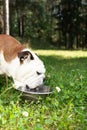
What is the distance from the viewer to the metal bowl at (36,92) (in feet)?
16.4

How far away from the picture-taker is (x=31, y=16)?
83.6ft

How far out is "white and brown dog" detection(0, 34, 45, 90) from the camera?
16.5ft

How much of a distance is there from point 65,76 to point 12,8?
1541 cm

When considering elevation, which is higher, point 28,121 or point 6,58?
point 6,58

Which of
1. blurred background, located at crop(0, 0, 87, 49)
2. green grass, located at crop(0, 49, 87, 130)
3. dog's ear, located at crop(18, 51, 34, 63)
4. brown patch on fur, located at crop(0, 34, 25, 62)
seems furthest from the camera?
blurred background, located at crop(0, 0, 87, 49)

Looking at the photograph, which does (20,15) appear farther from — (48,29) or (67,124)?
(67,124)

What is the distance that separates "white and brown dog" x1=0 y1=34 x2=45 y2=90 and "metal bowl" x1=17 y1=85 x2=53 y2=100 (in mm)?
93

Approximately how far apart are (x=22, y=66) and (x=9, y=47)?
1.72 feet

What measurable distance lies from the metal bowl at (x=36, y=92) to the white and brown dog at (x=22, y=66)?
0.30 feet

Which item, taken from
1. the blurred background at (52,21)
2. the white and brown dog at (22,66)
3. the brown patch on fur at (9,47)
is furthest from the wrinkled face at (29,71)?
the blurred background at (52,21)

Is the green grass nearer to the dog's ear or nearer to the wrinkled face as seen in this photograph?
the wrinkled face

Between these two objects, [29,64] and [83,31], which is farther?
[83,31]

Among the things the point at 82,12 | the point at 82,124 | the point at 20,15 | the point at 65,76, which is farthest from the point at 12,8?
the point at 82,124

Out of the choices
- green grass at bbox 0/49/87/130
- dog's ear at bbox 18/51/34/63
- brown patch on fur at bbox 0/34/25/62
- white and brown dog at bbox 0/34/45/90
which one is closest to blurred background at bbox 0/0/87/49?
brown patch on fur at bbox 0/34/25/62
